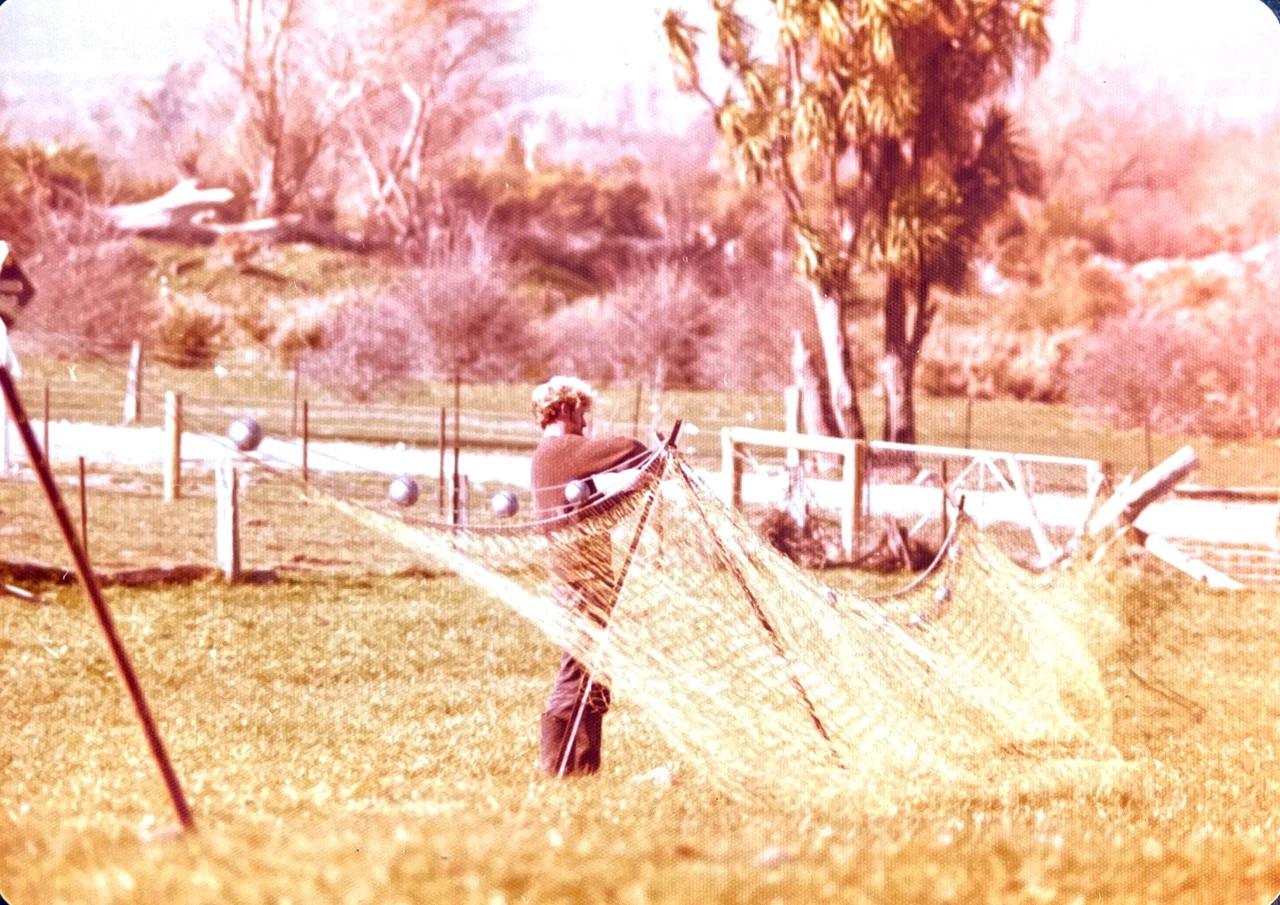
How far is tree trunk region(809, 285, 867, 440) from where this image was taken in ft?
40.7

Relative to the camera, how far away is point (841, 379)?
40.9 feet

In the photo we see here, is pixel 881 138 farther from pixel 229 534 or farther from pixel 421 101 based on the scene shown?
pixel 229 534

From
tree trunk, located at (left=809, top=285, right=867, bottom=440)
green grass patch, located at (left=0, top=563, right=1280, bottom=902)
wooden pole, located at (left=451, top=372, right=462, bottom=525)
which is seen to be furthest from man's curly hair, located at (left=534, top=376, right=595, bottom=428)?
tree trunk, located at (left=809, top=285, right=867, bottom=440)

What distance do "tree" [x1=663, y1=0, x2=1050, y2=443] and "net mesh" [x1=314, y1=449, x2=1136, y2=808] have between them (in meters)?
6.38

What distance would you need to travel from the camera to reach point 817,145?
11797 mm

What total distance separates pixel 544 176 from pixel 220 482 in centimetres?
516

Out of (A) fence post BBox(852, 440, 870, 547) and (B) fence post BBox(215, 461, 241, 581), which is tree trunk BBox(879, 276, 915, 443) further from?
(B) fence post BBox(215, 461, 241, 581)

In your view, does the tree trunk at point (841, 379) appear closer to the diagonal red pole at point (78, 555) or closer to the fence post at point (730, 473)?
the fence post at point (730, 473)

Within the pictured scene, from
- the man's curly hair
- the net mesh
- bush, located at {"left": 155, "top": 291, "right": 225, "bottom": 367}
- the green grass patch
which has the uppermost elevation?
bush, located at {"left": 155, "top": 291, "right": 225, "bottom": 367}

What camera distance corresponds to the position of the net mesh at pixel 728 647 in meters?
4.70

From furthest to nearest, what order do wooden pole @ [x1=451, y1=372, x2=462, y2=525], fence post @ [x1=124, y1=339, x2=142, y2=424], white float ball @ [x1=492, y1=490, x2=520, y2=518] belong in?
1. fence post @ [x1=124, y1=339, x2=142, y2=424]
2. wooden pole @ [x1=451, y1=372, x2=462, y2=525]
3. white float ball @ [x1=492, y1=490, x2=520, y2=518]

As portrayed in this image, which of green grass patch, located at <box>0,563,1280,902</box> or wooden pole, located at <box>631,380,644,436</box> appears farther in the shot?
wooden pole, located at <box>631,380,644,436</box>

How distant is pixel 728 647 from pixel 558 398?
924 mm

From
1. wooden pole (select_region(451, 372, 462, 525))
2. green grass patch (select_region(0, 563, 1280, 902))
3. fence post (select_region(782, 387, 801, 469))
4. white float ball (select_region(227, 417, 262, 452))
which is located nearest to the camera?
green grass patch (select_region(0, 563, 1280, 902))
